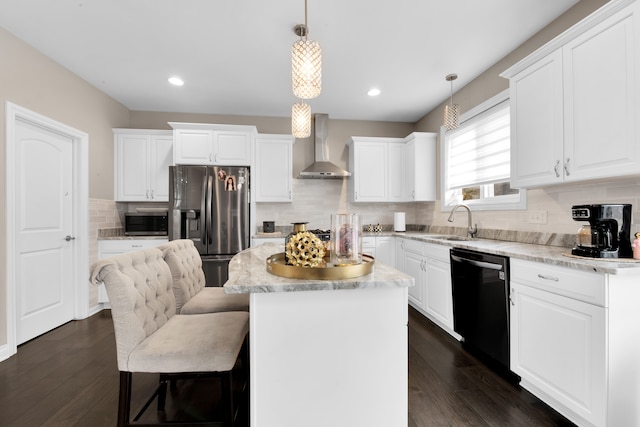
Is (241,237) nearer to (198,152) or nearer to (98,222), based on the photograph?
(198,152)

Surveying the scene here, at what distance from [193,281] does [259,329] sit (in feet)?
3.80

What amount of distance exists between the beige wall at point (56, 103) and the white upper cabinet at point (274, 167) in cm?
191

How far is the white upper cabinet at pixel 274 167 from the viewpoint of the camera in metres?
4.06

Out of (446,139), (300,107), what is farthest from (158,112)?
(446,139)

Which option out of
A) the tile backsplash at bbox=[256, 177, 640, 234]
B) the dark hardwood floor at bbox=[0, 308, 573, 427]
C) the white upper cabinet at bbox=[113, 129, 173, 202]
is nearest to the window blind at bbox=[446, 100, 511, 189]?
the tile backsplash at bbox=[256, 177, 640, 234]

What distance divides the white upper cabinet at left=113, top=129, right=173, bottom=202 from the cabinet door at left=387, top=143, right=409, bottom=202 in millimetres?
3110

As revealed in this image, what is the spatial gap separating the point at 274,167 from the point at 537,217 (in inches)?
121

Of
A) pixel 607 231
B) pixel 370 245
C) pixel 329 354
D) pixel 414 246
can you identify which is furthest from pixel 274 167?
pixel 607 231

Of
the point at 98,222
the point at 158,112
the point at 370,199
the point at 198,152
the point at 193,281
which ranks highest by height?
the point at 158,112

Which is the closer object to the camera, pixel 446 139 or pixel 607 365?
pixel 607 365

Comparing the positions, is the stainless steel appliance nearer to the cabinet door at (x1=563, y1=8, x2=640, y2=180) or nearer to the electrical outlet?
the electrical outlet

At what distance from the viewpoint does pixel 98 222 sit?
3.55 metres

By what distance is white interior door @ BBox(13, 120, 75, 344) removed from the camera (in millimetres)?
2604

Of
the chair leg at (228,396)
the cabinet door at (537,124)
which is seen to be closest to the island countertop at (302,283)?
the chair leg at (228,396)
